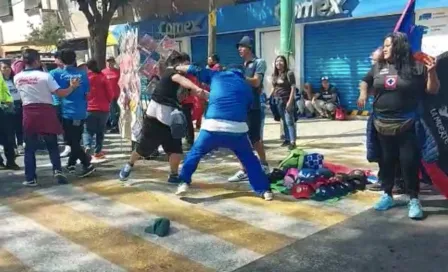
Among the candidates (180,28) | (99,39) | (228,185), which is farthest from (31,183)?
(180,28)

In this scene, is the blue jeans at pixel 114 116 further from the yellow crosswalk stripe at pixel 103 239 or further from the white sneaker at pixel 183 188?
the white sneaker at pixel 183 188

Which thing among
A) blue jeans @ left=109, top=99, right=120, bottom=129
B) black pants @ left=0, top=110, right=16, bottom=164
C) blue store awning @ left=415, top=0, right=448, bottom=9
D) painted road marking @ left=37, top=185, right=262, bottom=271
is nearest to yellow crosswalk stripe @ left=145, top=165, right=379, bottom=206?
painted road marking @ left=37, top=185, right=262, bottom=271

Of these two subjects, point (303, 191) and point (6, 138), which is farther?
point (6, 138)

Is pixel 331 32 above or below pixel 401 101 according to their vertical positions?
above

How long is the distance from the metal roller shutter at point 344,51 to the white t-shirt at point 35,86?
911 centimetres

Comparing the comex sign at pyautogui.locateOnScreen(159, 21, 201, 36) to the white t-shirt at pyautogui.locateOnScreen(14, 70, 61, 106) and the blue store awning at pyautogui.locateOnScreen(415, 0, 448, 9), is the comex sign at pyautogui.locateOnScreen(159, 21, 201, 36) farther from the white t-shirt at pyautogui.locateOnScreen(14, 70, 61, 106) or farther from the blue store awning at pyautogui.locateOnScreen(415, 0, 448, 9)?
the white t-shirt at pyautogui.locateOnScreen(14, 70, 61, 106)

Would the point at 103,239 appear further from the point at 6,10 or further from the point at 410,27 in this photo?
the point at 6,10

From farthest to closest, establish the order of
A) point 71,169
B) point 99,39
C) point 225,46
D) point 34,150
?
point 225,46 < point 99,39 < point 71,169 < point 34,150

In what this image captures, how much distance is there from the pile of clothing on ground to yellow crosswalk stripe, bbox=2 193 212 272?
6.60 ft

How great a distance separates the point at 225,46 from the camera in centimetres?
1678

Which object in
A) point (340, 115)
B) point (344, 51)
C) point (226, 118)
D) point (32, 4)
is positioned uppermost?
point (32, 4)

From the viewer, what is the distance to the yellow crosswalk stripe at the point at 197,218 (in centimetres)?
432

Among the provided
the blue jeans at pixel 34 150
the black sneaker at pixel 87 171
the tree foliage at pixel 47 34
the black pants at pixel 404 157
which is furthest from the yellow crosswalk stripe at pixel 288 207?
the tree foliage at pixel 47 34

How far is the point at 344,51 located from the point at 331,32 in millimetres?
656
